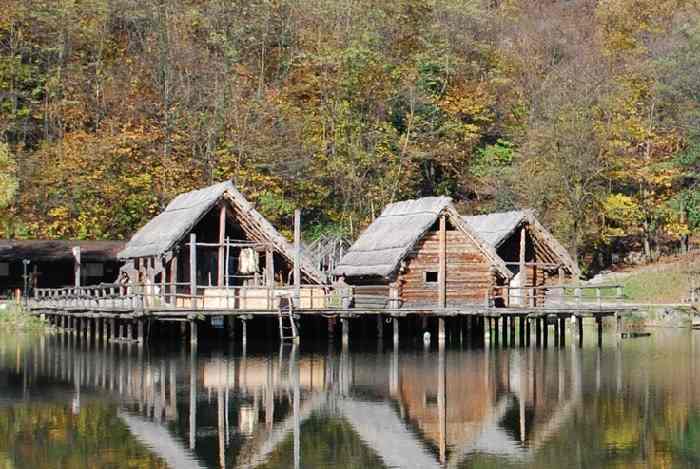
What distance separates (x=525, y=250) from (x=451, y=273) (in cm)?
482

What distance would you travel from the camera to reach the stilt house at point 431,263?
56.4 meters

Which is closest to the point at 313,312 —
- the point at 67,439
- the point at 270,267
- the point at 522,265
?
the point at 270,267

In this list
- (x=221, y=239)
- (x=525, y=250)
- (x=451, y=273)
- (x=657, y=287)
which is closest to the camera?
(x=221, y=239)

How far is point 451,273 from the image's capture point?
57.5 m

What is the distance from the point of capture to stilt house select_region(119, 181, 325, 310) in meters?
54.2

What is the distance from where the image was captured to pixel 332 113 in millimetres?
82062

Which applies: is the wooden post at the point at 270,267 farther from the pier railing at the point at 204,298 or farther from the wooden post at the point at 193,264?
the wooden post at the point at 193,264

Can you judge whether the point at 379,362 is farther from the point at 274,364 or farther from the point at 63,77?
the point at 63,77

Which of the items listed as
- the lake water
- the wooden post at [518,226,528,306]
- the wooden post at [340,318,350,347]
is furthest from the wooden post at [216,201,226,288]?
the wooden post at [518,226,528,306]

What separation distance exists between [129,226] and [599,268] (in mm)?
25708

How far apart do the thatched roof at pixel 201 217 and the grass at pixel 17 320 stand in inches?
241

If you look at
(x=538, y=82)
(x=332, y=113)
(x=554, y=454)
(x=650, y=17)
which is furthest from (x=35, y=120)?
(x=554, y=454)

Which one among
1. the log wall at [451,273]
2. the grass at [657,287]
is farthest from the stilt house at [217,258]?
the grass at [657,287]

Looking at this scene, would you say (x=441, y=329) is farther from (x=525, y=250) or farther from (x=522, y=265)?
(x=525, y=250)
